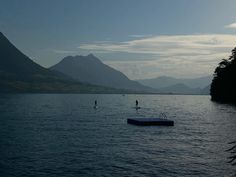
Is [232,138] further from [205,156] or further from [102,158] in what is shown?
[102,158]

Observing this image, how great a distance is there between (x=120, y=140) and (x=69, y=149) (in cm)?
1513

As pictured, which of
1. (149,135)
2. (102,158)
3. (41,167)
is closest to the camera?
(41,167)

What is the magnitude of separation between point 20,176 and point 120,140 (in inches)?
1339

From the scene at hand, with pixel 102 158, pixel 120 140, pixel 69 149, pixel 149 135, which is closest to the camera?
pixel 102 158

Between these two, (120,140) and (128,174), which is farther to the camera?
(120,140)

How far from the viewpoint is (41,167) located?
48.6m

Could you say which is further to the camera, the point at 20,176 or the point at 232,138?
the point at 232,138

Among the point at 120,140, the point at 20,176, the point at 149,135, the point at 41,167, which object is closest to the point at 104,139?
the point at 120,140

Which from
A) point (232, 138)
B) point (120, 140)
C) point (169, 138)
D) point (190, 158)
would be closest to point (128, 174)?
point (190, 158)

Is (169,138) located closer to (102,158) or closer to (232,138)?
(232,138)

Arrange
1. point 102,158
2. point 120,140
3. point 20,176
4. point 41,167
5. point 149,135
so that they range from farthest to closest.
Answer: point 149,135 < point 120,140 < point 102,158 < point 41,167 < point 20,176

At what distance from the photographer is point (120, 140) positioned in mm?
75500

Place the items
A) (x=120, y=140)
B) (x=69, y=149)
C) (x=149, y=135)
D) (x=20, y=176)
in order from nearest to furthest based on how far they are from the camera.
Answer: (x=20, y=176) → (x=69, y=149) → (x=120, y=140) → (x=149, y=135)

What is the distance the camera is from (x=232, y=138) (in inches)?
3147
